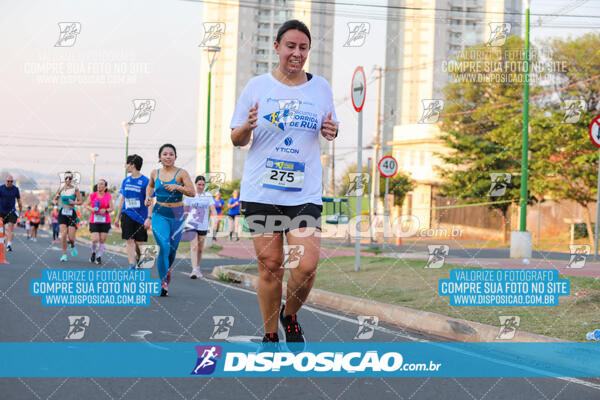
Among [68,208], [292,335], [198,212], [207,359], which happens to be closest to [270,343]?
[292,335]

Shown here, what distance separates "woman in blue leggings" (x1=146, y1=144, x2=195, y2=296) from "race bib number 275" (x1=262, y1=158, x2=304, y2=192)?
452 centimetres

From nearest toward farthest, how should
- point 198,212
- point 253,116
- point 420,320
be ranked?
point 253,116 < point 420,320 < point 198,212

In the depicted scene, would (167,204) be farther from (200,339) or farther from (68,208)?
(68,208)

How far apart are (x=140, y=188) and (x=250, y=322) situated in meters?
4.66

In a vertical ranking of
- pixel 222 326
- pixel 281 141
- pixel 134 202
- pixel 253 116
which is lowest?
pixel 222 326

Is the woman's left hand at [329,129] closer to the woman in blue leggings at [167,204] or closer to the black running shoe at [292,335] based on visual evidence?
the black running shoe at [292,335]

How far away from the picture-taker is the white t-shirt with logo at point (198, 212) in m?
11.7

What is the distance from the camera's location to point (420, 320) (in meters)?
7.39

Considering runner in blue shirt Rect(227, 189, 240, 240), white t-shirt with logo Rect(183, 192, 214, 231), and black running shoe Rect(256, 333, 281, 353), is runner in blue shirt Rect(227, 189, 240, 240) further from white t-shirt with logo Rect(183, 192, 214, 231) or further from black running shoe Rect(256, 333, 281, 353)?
black running shoe Rect(256, 333, 281, 353)

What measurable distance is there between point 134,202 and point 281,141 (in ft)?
22.2

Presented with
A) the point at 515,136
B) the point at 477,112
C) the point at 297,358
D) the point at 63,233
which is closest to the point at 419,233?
the point at 477,112

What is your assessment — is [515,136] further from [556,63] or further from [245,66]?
[245,66]

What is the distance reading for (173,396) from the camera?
4.05 meters

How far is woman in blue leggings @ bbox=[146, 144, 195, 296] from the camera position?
8.95m
